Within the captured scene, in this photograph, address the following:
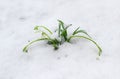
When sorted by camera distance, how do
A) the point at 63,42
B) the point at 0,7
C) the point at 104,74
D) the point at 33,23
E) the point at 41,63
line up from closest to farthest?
the point at 104,74
the point at 41,63
the point at 63,42
the point at 33,23
the point at 0,7

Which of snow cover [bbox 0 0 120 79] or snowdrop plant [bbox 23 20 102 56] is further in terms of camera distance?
snowdrop plant [bbox 23 20 102 56]

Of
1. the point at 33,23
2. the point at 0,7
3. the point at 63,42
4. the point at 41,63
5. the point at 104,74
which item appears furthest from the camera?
the point at 0,7

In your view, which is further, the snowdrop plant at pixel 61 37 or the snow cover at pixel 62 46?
the snowdrop plant at pixel 61 37

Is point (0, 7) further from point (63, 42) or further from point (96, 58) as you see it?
point (96, 58)

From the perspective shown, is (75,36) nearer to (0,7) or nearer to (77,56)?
(77,56)

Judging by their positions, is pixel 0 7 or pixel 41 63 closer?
pixel 41 63

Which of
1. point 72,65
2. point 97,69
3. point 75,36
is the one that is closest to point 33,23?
point 75,36

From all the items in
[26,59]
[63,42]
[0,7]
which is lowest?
[26,59]

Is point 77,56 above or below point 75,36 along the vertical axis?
below
